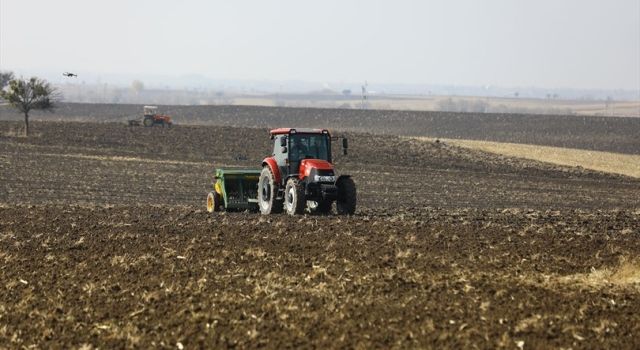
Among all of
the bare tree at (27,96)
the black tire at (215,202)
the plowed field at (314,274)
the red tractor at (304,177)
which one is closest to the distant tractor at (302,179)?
the red tractor at (304,177)

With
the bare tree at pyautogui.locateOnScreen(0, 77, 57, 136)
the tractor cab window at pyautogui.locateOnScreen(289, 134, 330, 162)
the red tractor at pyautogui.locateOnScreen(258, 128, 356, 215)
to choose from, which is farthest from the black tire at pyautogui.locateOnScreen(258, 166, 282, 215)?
the bare tree at pyautogui.locateOnScreen(0, 77, 57, 136)

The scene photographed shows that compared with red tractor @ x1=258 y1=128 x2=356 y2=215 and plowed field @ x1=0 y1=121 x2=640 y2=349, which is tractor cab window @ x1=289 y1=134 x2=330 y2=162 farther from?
plowed field @ x1=0 y1=121 x2=640 y2=349

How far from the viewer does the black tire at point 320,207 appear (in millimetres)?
24812

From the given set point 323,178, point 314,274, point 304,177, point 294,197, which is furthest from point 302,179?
point 314,274

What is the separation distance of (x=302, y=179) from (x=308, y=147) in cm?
99

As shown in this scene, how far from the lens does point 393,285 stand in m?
14.7

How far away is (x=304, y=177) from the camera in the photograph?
Answer: 23.9m

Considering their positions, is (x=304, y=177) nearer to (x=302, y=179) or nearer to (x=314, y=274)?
(x=302, y=179)

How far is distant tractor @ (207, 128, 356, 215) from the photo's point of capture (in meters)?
23.5

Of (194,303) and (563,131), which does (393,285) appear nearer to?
(194,303)

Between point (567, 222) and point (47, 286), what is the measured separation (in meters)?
14.2

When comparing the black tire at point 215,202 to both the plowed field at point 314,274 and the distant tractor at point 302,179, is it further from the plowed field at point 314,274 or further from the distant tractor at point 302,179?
the distant tractor at point 302,179

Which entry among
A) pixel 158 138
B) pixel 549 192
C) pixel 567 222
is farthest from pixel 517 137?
pixel 567 222

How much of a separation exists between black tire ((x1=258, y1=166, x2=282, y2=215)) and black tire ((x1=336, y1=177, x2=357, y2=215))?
1.64 meters
